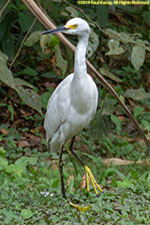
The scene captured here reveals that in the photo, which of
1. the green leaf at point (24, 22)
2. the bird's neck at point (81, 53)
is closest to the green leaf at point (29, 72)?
the green leaf at point (24, 22)

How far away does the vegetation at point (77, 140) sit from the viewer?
310 cm

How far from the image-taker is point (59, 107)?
11.5ft

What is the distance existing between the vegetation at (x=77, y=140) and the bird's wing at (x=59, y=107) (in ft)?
0.65

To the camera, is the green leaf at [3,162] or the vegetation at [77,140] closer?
the vegetation at [77,140]

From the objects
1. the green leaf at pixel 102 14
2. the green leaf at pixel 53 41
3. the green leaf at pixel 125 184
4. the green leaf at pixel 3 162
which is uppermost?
the green leaf at pixel 53 41

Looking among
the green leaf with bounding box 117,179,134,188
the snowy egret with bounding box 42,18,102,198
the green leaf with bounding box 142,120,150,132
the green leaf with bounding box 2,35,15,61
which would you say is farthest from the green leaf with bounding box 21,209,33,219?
the green leaf with bounding box 2,35,15,61

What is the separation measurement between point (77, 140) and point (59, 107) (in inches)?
73.5

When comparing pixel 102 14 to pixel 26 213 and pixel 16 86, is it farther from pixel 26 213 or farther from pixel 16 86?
pixel 16 86

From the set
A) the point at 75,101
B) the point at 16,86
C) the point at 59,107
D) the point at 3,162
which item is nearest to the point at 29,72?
the point at 3,162

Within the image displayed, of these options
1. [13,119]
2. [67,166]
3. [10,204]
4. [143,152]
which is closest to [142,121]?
[143,152]

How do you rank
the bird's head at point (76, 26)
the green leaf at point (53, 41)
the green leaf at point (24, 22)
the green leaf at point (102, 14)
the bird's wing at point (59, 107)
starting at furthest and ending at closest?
the green leaf at point (102, 14) < the green leaf at point (24, 22) < the bird's wing at point (59, 107) < the green leaf at point (53, 41) < the bird's head at point (76, 26)

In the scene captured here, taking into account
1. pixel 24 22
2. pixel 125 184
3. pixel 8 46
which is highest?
pixel 24 22

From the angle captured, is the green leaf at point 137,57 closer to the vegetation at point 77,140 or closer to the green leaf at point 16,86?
the vegetation at point 77,140

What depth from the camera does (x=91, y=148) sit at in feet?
16.8
